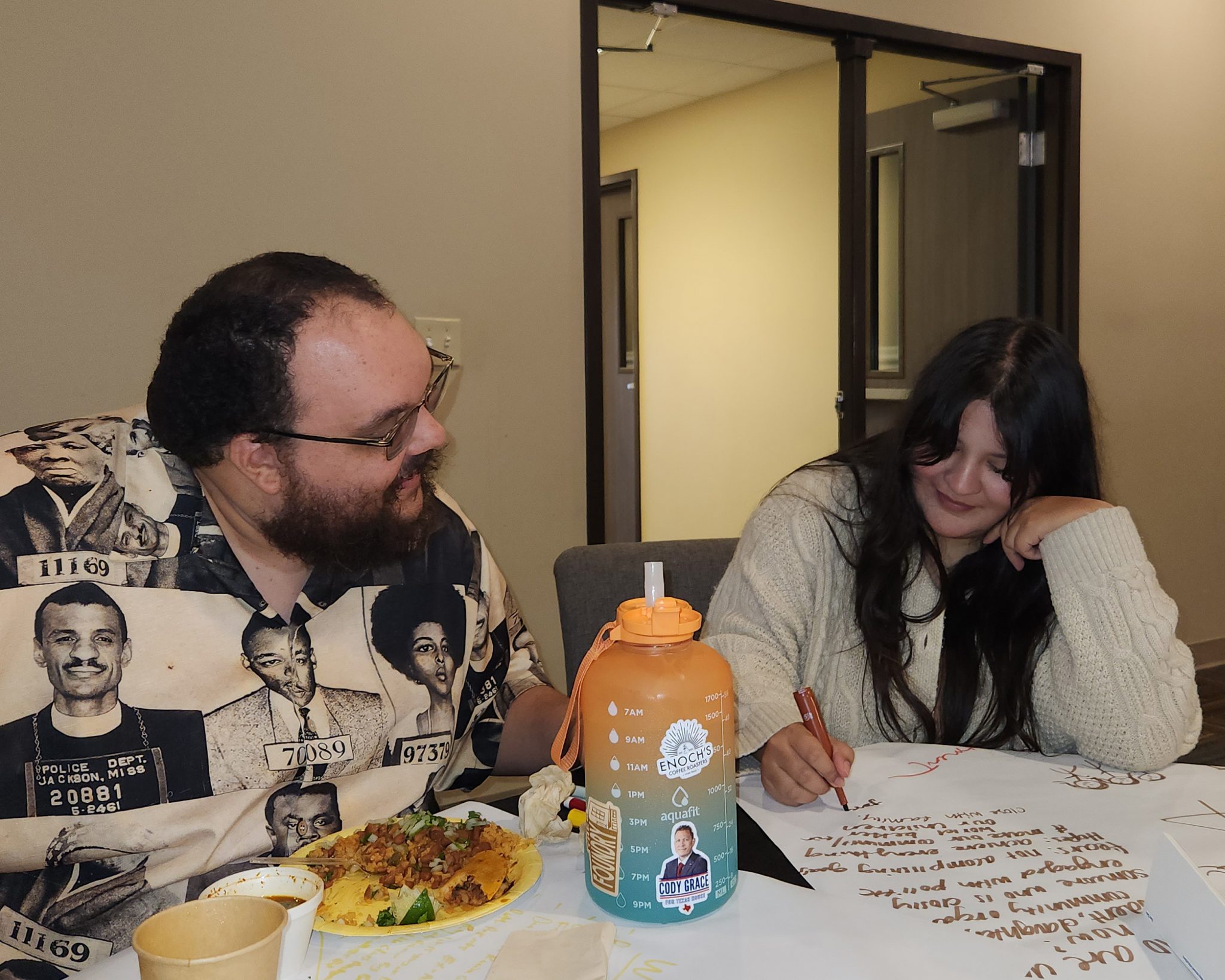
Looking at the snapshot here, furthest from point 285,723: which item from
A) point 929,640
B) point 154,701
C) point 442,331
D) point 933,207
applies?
point 933,207

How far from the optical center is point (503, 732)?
131 cm

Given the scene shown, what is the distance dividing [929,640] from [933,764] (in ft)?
1.11

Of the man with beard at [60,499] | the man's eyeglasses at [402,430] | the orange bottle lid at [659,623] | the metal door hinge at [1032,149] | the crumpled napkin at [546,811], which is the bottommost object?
the crumpled napkin at [546,811]

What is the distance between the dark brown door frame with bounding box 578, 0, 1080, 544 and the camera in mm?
2816

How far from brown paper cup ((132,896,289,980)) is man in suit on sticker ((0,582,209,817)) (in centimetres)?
44

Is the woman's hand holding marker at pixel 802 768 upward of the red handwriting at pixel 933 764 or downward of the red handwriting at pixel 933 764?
upward

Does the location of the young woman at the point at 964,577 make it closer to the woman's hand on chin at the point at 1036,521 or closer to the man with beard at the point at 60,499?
the woman's hand on chin at the point at 1036,521

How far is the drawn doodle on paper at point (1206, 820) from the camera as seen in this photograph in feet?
3.14

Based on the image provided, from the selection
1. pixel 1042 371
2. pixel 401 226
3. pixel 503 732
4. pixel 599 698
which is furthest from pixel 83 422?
pixel 401 226

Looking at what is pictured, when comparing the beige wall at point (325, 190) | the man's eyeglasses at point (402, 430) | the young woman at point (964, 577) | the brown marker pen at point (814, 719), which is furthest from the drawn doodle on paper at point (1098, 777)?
the beige wall at point (325, 190)

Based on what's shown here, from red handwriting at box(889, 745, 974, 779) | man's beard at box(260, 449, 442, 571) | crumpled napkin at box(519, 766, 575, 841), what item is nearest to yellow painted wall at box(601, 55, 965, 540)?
red handwriting at box(889, 745, 974, 779)

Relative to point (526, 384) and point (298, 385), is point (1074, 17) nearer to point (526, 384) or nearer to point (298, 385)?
point (526, 384)

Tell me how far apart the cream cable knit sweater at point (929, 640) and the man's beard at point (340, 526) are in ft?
1.47

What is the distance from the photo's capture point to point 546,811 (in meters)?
0.93
